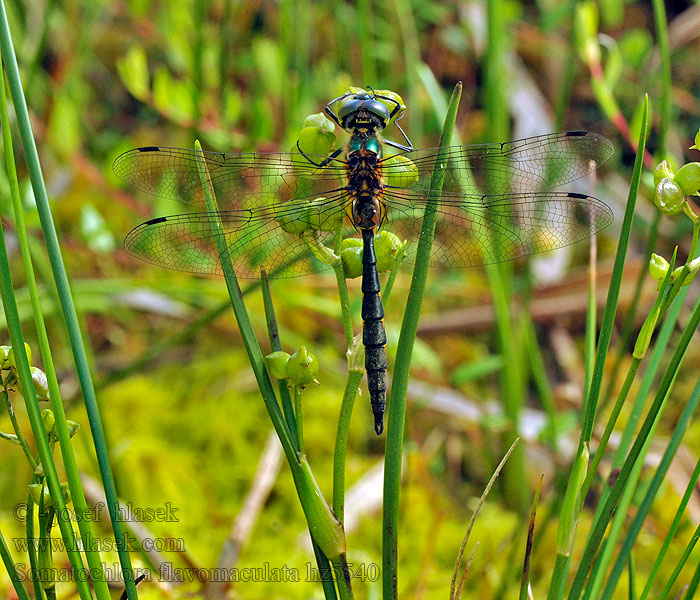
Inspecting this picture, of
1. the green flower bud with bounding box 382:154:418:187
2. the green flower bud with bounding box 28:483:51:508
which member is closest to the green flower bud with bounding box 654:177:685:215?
the green flower bud with bounding box 382:154:418:187

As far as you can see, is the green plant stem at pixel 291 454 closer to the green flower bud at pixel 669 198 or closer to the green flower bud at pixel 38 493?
the green flower bud at pixel 38 493

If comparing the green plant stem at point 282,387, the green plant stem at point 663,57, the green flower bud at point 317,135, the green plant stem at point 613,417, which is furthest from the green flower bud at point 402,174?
the green plant stem at point 663,57

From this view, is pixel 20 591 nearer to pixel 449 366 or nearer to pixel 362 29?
pixel 362 29

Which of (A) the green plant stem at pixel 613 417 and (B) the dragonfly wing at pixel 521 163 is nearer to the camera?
(A) the green plant stem at pixel 613 417

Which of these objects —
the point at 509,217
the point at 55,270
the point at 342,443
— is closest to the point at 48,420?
the point at 55,270

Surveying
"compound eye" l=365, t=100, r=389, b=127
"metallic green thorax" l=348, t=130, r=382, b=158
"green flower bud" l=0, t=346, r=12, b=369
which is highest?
"compound eye" l=365, t=100, r=389, b=127

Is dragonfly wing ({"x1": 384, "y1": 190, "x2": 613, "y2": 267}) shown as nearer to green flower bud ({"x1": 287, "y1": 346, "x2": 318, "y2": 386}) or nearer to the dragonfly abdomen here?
the dragonfly abdomen
